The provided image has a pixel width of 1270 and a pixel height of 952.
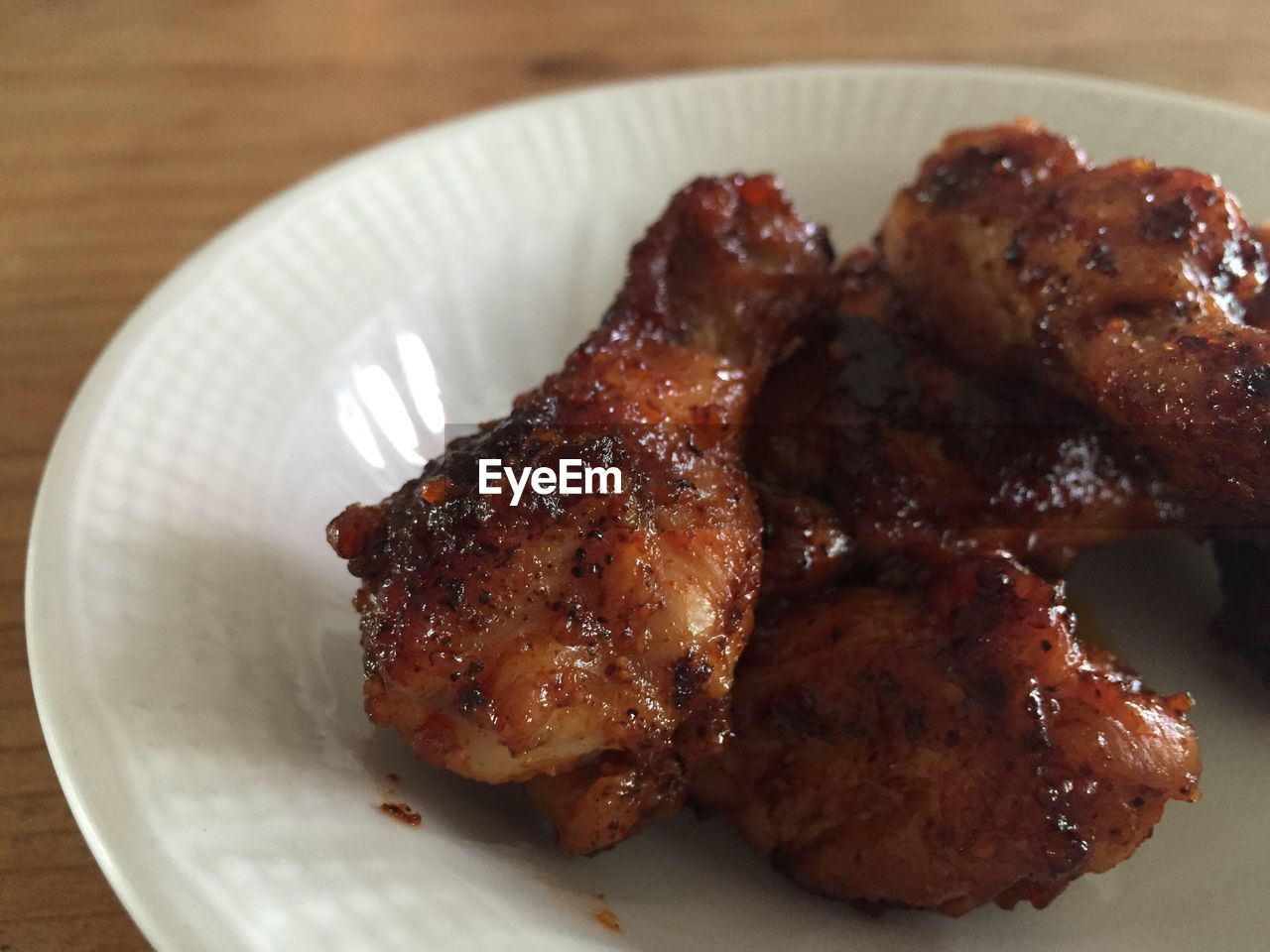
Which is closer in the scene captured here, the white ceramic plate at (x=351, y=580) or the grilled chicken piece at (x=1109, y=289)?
the white ceramic plate at (x=351, y=580)

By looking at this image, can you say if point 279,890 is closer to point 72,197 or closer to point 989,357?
point 989,357

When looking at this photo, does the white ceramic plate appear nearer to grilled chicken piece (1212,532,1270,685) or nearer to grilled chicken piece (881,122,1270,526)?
grilled chicken piece (1212,532,1270,685)

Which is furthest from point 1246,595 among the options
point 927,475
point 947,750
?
point 947,750

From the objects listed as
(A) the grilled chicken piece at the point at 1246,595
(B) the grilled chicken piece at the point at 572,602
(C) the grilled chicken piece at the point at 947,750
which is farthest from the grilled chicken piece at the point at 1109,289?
(B) the grilled chicken piece at the point at 572,602

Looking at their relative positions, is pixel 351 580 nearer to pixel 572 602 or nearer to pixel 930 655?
pixel 572 602

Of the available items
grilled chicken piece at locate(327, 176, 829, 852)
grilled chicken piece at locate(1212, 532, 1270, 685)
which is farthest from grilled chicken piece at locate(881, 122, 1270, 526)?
grilled chicken piece at locate(327, 176, 829, 852)

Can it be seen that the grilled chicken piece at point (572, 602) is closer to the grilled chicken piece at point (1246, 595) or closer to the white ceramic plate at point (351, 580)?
the white ceramic plate at point (351, 580)
